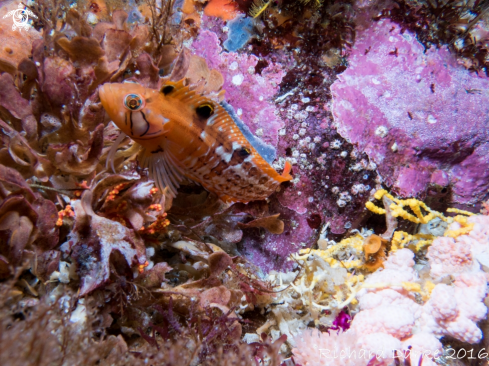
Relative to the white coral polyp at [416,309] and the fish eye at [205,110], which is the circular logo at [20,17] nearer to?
the fish eye at [205,110]

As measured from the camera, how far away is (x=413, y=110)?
3.09 m

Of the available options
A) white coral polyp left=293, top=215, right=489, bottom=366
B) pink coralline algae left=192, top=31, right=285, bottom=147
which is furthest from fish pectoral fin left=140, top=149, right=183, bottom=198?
white coral polyp left=293, top=215, right=489, bottom=366

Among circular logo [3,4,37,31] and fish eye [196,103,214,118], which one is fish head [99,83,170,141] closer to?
fish eye [196,103,214,118]

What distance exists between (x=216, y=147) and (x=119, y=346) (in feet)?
5.57

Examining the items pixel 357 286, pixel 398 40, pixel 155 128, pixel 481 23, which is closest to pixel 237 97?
pixel 155 128

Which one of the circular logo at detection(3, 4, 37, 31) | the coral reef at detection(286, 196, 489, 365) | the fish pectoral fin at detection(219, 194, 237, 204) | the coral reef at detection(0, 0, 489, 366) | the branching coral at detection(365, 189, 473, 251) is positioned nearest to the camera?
the coral reef at detection(0, 0, 489, 366)

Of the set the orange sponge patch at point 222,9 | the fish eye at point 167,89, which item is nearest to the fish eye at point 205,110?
the fish eye at point 167,89

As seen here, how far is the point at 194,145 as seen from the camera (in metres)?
2.65

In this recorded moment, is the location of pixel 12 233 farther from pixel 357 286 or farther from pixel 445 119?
pixel 445 119

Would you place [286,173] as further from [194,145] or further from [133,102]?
[133,102]

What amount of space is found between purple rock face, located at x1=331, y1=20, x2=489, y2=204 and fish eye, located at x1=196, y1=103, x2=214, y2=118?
127 cm

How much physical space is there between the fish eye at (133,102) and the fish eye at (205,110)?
19.4 inches

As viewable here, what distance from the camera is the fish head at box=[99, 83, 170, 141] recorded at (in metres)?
2.24

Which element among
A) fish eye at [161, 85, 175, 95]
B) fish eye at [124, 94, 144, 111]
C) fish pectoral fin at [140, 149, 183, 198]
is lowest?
fish pectoral fin at [140, 149, 183, 198]
